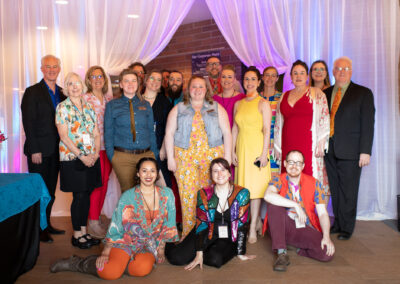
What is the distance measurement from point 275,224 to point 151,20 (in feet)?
8.54

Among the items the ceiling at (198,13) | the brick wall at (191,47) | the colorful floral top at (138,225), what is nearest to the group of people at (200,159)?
the colorful floral top at (138,225)

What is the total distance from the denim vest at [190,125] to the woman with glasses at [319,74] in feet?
3.83

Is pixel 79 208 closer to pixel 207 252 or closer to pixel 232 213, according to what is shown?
pixel 207 252

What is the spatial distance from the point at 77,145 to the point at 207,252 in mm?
1394

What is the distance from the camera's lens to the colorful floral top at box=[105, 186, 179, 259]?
9.36ft

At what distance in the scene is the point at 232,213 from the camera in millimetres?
3008

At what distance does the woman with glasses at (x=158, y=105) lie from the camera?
358cm

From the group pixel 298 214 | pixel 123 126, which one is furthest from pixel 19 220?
pixel 298 214

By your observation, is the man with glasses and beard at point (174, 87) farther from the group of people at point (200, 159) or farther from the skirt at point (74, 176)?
the skirt at point (74, 176)

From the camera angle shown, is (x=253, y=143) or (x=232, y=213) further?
(x=253, y=143)

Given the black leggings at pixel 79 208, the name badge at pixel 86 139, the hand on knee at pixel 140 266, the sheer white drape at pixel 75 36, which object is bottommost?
the hand on knee at pixel 140 266

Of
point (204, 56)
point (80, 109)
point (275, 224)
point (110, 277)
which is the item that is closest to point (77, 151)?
point (80, 109)

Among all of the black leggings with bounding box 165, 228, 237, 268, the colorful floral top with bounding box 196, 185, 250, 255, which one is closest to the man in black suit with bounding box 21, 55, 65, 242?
the black leggings with bounding box 165, 228, 237, 268

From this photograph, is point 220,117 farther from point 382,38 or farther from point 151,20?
point 382,38
